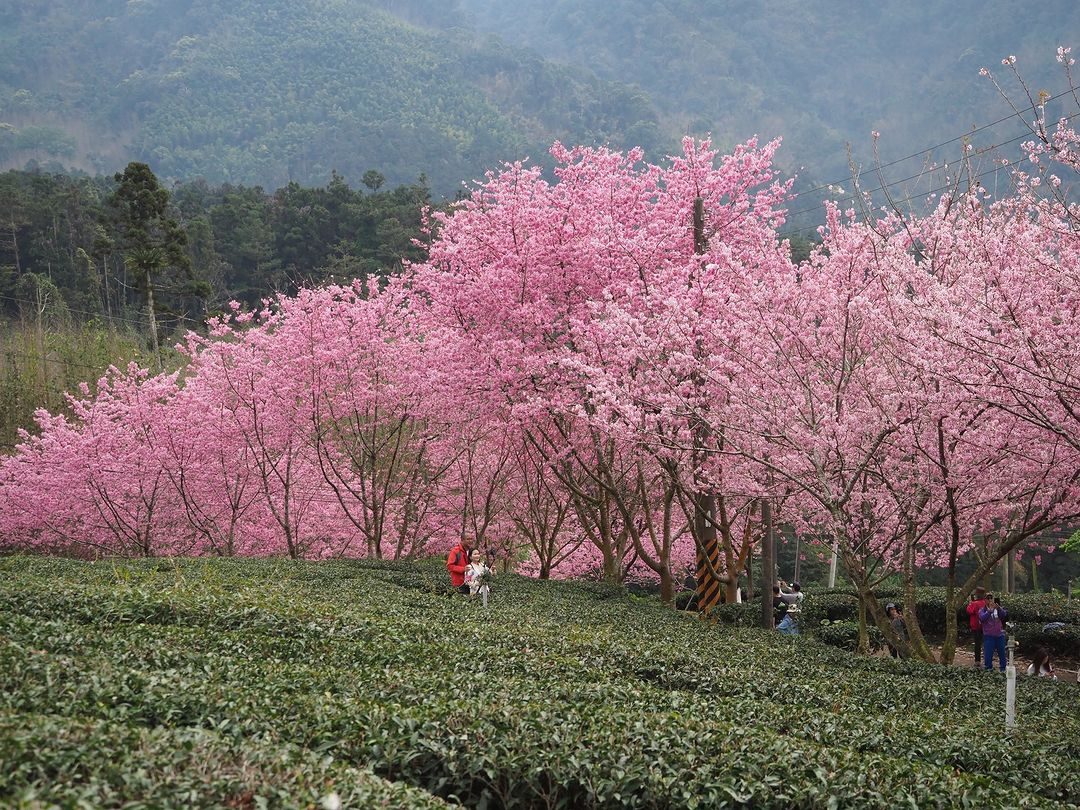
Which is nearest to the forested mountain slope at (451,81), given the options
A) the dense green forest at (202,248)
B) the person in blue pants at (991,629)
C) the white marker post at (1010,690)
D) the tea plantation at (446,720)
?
the dense green forest at (202,248)

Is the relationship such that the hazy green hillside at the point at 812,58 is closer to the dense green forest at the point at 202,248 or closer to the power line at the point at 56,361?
the dense green forest at the point at 202,248

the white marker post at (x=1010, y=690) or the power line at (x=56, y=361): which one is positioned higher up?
the power line at (x=56, y=361)

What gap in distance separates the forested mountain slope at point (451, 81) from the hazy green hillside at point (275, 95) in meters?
0.28

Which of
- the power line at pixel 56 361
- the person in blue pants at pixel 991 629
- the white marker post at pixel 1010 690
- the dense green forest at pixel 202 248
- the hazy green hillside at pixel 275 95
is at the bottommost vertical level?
the person in blue pants at pixel 991 629

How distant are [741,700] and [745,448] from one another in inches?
229

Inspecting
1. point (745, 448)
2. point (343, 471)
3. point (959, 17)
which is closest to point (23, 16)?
point (959, 17)

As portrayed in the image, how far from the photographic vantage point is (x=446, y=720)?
4723mm

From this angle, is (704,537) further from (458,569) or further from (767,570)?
(458,569)

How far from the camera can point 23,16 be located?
135500 mm

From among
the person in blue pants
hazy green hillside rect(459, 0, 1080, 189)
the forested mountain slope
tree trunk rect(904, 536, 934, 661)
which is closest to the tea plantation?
tree trunk rect(904, 536, 934, 661)

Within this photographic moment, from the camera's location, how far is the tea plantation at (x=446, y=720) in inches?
141

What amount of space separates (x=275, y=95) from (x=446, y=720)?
12416 centimetres

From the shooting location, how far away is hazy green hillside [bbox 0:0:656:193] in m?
106

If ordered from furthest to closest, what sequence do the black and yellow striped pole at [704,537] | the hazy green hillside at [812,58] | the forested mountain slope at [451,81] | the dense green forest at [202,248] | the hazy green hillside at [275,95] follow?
the hazy green hillside at [812,58]
the forested mountain slope at [451,81]
the hazy green hillside at [275,95]
the dense green forest at [202,248]
the black and yellow striped pole at [704,537]
